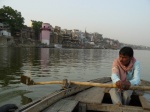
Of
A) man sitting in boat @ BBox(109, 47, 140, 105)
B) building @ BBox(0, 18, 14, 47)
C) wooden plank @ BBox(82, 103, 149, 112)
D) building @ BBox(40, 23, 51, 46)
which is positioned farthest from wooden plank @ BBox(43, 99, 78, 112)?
building @ BBox(40, 23, 51, 46)

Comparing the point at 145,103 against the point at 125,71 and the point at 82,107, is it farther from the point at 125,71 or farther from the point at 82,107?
the point at 82,107

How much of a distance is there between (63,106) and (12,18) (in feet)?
199

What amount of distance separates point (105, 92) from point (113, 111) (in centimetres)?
102

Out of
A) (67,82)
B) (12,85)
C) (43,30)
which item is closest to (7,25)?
(43,30)

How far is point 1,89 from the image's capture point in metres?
8.23

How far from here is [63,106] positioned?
11.9 feet

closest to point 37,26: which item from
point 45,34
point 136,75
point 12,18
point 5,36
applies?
point 45,34

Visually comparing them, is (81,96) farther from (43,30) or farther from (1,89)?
(43,30)

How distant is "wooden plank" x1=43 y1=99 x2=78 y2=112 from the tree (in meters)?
59.6

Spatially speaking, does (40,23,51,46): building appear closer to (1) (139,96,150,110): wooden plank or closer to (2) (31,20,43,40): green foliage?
(2) (31,20,43,40): green foliage

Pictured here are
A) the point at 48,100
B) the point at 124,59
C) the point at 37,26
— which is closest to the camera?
the point at 48,100

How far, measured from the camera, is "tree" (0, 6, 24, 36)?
60.4 m

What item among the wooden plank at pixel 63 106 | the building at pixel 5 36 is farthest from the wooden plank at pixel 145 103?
the building at pixel 5 36

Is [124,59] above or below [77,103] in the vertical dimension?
above
